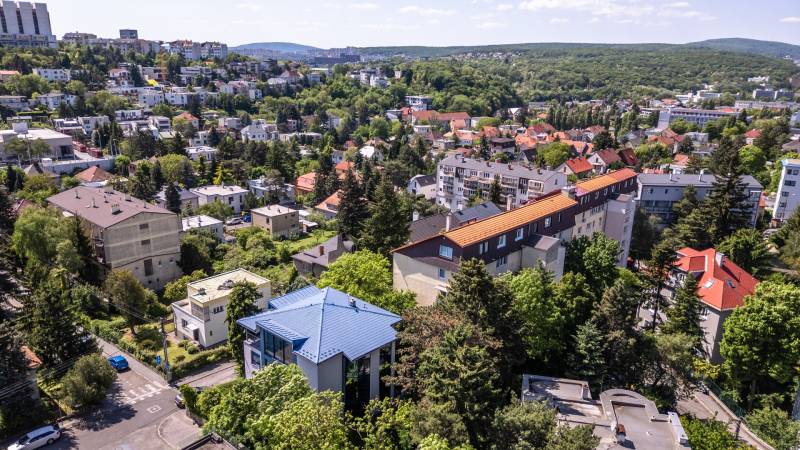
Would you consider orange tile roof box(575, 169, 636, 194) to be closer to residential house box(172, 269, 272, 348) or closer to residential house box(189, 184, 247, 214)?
residential house box(172, 269, 272, 348)

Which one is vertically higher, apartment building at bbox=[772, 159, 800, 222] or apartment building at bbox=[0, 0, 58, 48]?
apartment building at bbox=[0, 0, 58, 48]

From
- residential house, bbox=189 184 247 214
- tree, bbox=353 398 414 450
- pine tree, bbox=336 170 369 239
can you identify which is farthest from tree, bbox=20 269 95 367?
residential house, bbox=189 184 247 214

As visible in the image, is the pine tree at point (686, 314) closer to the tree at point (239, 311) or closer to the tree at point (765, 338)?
the tree at point (765, 338)

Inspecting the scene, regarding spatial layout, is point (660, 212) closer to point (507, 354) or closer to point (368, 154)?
point (507, 354)

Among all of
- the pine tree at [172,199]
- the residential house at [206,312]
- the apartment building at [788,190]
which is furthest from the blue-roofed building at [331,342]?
the apartment building at [788,190]

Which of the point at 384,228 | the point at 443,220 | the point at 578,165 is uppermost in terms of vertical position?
the point at 384,228

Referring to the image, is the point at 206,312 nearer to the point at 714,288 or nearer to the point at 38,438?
the point at 38,438

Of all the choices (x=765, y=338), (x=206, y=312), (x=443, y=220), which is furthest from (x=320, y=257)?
(x=765, y=338)
